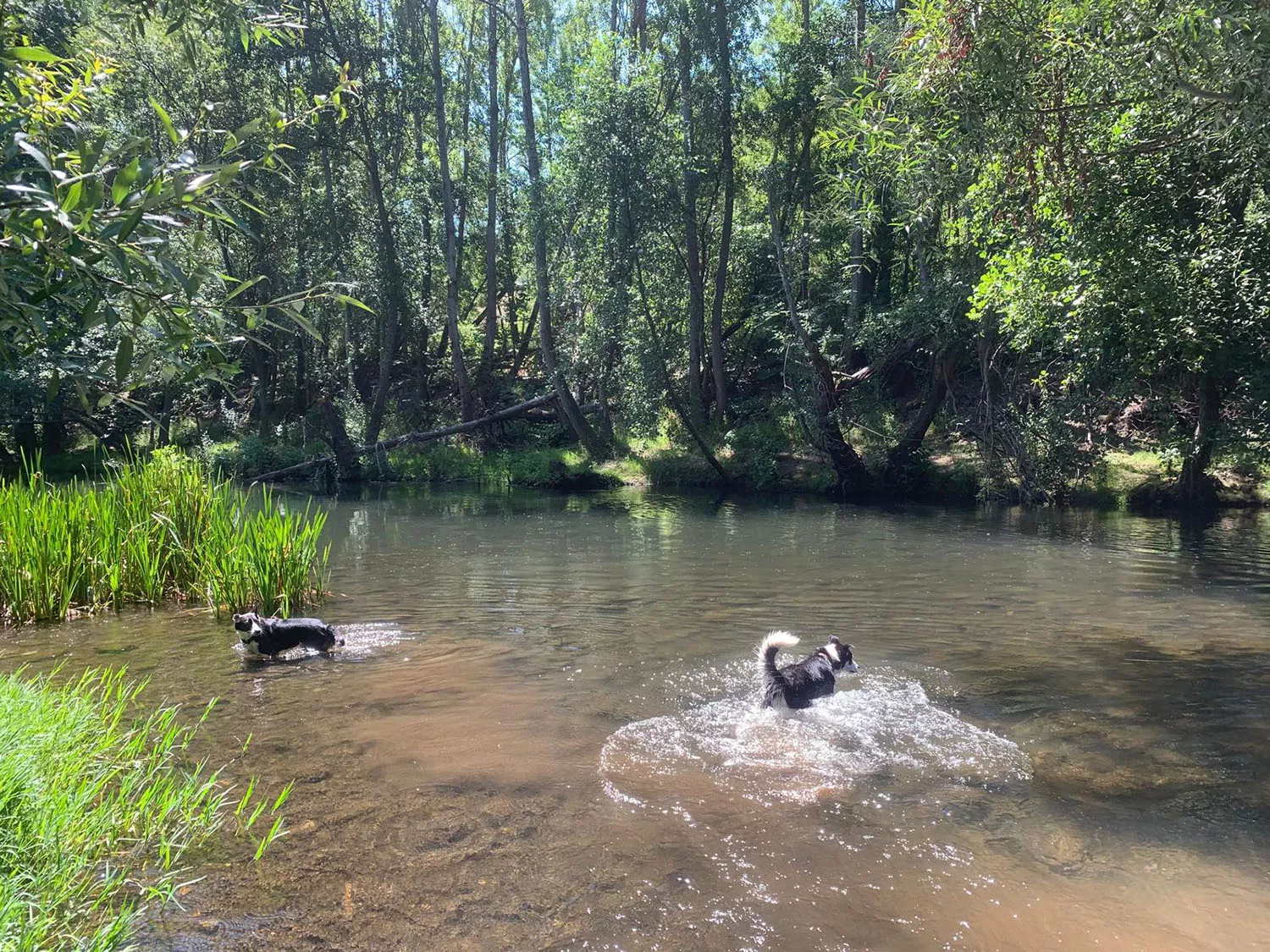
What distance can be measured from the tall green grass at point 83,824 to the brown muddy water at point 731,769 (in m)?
0.23

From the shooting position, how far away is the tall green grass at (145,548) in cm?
835

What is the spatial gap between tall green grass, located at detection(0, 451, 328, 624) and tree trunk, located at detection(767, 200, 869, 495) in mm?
17259

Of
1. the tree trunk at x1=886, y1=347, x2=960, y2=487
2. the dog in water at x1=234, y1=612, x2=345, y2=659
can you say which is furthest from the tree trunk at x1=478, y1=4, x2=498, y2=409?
the dog in water at x1=234, y1=612, x2=345, y2=659

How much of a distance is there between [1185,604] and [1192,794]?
630cm

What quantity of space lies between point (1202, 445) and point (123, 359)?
67.2 ft

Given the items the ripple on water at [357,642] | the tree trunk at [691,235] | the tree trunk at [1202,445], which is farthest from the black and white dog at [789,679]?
the tree trunk at [691,235]

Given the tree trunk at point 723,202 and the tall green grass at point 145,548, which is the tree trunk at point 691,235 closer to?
the tree trunk at point 723,202

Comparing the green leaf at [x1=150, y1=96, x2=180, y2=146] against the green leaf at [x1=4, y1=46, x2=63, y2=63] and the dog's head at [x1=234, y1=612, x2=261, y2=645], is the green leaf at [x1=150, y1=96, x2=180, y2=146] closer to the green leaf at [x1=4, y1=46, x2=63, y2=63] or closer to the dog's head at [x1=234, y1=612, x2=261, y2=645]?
the green leaf at [x1=4, y1=46, x2=63, y2=63]

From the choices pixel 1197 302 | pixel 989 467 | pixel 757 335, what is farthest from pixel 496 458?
pixel 1197 302

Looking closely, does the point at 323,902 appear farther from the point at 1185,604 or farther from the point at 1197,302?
the point at 1197,302

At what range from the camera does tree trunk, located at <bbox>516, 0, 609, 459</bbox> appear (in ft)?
93.1

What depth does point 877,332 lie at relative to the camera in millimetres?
23609

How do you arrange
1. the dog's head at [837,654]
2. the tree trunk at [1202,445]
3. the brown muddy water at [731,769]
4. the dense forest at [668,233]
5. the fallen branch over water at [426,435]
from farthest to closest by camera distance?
1. the fallen branch over water at [426,435]
2. the tree trunk at [1202,445]
3. the dog's head at [837,654]
4. the brown muddy water at [731,769]
5. the dense forest at [668,233]

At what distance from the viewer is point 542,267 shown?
97.2ft
